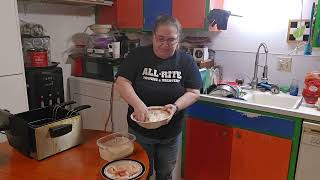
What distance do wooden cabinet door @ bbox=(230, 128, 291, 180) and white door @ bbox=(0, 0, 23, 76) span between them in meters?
1.73

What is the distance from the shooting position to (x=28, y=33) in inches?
94.3

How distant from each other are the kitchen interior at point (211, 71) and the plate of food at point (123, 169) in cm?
45

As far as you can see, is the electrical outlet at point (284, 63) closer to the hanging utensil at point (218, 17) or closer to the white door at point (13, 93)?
the hanging utensil at point (218, 17)

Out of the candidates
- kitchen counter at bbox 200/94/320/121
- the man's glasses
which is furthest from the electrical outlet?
the man's glasses

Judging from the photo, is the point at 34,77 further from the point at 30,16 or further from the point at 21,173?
the point at 21,173

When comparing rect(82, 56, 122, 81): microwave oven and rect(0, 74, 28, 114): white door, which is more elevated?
rect(82, 56, 122, 81): microwave oven

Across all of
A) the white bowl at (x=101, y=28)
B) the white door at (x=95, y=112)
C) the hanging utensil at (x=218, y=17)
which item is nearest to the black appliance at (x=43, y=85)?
the white door at (x=95, y=112)

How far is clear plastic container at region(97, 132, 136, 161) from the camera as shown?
4.00 ft

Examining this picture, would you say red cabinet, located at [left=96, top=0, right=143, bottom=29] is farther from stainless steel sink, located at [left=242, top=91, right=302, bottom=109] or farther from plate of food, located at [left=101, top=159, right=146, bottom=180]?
plate of food, located at [left=101, top=159, right=146, bottom=180]

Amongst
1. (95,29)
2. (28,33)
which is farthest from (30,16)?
(95,29)

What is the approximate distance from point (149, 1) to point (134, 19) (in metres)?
0.25

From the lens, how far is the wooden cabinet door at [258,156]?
188cm

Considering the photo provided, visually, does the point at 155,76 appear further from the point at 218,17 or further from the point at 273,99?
the point at 273,99

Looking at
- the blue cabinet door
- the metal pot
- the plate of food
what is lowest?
the plate of food
